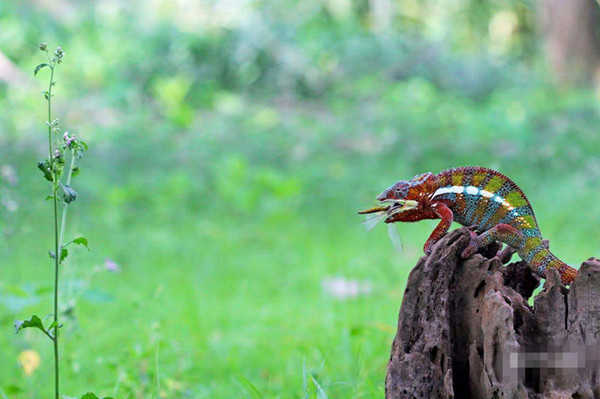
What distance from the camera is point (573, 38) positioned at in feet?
39.1

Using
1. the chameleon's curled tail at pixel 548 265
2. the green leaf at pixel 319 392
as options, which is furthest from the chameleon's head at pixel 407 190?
the green leaf at pixel 319 392

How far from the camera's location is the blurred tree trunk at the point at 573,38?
463 inches

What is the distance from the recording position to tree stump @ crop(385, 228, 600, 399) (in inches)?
78.0

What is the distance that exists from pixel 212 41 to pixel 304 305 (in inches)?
267

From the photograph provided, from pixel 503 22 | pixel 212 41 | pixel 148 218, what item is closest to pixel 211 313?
pixel 148 218

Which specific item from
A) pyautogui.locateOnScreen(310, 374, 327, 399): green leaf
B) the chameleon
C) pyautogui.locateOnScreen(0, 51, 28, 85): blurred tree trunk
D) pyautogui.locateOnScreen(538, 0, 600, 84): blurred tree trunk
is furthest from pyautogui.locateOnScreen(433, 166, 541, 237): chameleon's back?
pyautogui.locateOnScreen(538, 0, 600, 84): blurred tree trunk

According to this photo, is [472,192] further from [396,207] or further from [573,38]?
[573,38]

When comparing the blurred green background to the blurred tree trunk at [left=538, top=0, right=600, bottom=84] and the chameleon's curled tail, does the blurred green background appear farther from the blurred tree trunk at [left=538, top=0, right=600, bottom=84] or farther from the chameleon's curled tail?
the chameleon's curled tail

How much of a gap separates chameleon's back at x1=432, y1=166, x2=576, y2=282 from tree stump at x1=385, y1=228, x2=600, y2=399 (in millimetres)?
122

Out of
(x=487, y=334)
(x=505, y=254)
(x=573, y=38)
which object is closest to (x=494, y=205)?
(x=505, y=254)

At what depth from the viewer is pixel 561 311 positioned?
6.75ft

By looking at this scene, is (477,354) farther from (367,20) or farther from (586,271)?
(367,20)

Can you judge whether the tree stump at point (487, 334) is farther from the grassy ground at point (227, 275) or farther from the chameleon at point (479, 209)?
the grassy ground at point (227, 275)

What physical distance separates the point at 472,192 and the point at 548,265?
322mm
